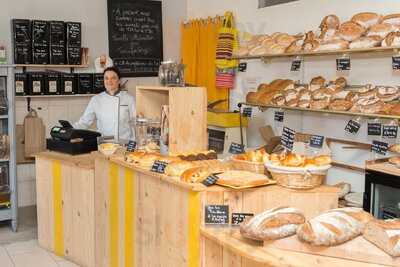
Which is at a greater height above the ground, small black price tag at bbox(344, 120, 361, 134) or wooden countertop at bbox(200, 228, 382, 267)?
small black price tag at bbox(344, 120, 361, 134)

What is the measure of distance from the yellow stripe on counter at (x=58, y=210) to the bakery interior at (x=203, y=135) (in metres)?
0.02

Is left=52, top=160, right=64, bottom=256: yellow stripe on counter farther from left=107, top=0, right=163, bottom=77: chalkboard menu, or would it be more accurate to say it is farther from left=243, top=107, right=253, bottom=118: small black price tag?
left=107, top=0, right=163, bottom=77: chalkboard menu

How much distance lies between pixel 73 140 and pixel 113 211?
3.63 feet

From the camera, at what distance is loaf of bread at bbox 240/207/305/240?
1.88 metres

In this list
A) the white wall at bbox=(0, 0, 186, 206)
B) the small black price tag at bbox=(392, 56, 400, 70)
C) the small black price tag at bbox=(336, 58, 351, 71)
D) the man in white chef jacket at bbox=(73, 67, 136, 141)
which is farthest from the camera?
the white wall at bbox=(0, 0, 186, 206)

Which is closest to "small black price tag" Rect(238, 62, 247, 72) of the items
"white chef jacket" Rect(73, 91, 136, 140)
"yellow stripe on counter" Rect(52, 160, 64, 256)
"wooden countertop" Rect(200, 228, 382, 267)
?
"white chef jacket" Rect(73, 91, 136, 140)

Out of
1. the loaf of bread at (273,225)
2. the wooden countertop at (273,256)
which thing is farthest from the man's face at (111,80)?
the loaf of bread at (273,225)

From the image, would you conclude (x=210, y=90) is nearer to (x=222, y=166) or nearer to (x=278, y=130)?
(x=278, y=130)

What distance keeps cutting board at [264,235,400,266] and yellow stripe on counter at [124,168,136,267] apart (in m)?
1.26

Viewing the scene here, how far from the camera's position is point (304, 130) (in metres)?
4.37

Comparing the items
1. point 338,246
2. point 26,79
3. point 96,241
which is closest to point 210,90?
point 26,79

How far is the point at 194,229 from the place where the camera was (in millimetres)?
2299

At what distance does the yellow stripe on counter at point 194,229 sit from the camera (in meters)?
2.28

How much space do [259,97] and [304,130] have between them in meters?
0.50
